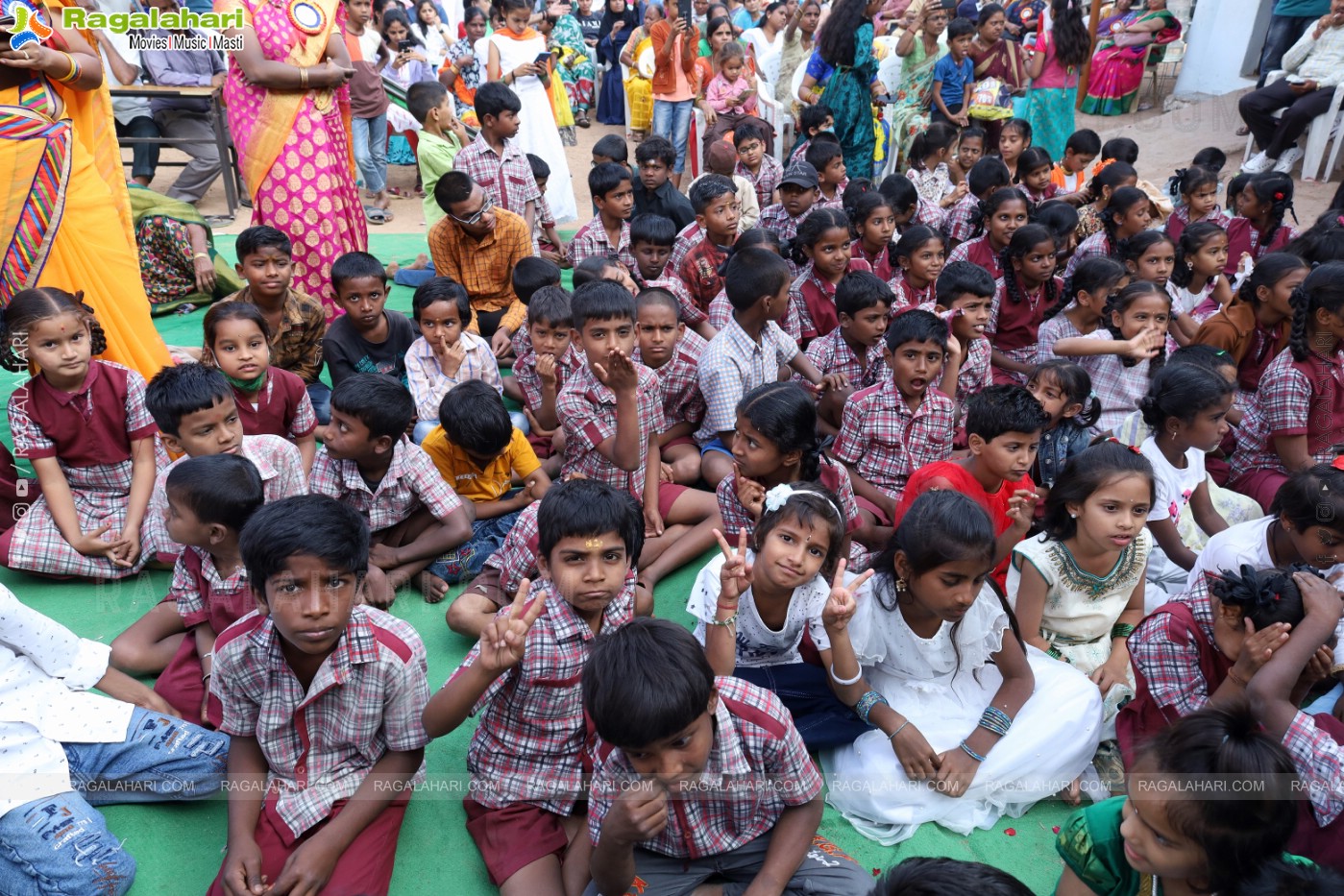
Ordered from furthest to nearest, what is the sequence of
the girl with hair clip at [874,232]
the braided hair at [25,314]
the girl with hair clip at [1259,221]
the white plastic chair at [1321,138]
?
the white plastic chair at [1321,138] → the girl with hair clip at [1259,221] → the girl with hair clip at [874,232] → the braided hair at [25,314]

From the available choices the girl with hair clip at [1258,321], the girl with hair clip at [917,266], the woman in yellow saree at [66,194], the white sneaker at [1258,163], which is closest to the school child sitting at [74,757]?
the woman in yellow saree at [66,194]

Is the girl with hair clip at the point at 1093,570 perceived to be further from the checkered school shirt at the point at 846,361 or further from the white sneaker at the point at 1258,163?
the white sneaker at the point at 1258,163

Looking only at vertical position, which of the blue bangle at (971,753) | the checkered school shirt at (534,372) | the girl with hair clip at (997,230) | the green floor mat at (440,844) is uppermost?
the girl with hair clip at (997,230)

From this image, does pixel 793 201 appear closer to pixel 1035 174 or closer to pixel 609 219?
pixel 609 219

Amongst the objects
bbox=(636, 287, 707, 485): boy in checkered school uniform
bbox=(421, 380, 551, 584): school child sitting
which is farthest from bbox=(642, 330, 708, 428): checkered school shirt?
bbox=(421, 380, 551, 584): school child sitting

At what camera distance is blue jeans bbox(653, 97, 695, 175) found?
7.98 m

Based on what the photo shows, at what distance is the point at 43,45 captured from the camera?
3170 mm

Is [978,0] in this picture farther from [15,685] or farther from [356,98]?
[15,685]

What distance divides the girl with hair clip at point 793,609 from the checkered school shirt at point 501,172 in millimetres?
3405

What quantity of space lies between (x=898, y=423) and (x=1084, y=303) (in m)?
1.30

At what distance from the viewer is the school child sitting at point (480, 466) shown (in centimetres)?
287

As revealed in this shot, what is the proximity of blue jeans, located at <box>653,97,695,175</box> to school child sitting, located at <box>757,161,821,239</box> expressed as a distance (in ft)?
9.43

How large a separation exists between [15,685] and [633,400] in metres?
1.67

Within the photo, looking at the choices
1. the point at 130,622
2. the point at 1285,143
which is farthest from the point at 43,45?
the point at 1285,143
